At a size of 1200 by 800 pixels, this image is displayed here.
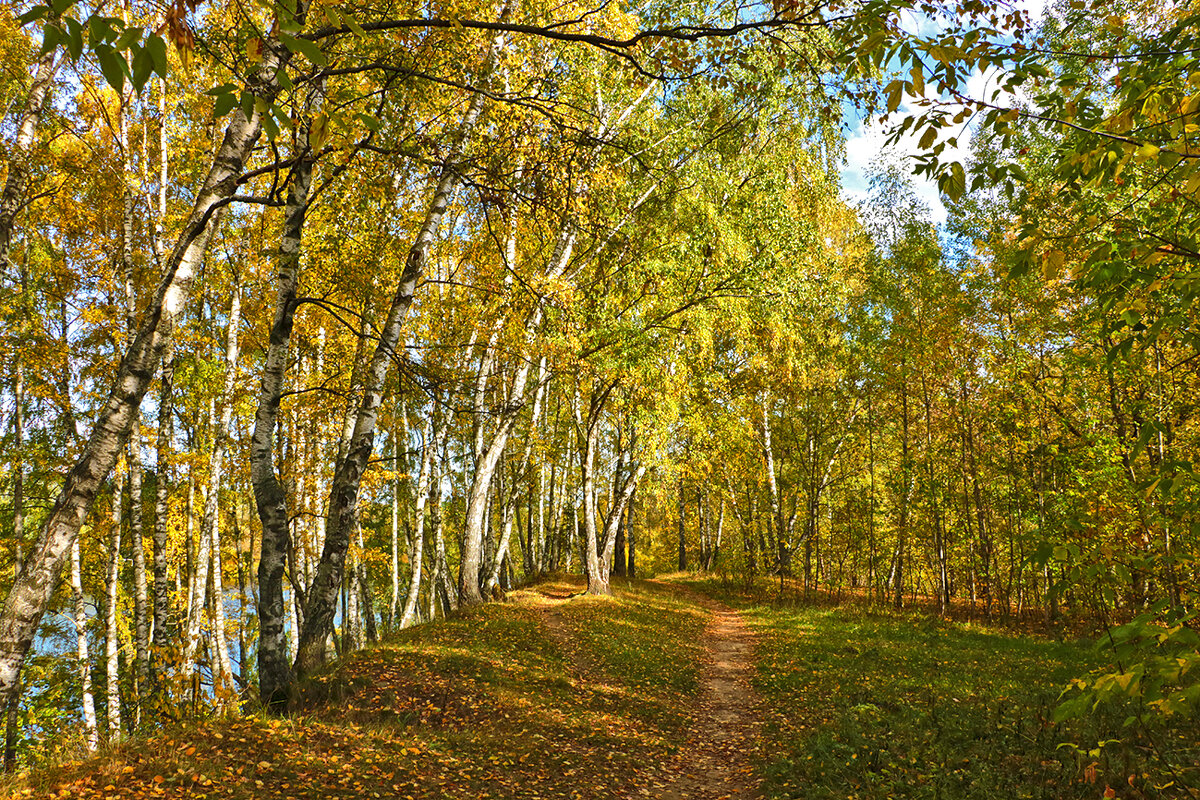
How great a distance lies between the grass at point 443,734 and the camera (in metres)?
4.98

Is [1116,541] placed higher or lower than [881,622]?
higher

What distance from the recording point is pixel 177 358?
1390 cm

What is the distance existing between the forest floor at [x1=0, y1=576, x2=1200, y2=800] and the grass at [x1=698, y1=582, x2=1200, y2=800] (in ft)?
0.10

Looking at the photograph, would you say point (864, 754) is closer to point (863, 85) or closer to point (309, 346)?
point (863, 85)

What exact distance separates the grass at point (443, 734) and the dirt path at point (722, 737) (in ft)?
1.05

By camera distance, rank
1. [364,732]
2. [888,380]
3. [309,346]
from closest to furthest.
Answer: [364,732]
[309,346]
[888,380]

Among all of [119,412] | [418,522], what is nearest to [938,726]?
[119,412]

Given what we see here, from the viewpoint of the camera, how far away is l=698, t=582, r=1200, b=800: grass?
5.51 m

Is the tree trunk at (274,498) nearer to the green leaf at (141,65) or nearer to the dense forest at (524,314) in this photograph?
the dense forest at (524,314)

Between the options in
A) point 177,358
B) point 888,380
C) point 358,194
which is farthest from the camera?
point 888,380

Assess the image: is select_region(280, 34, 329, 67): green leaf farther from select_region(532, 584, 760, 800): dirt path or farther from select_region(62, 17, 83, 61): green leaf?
select_region(532, 584, 760, 800): dirt path

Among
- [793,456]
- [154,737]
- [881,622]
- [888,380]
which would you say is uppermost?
[888,380]

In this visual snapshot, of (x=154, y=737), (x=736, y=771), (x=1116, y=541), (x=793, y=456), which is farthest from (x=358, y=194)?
(x=793, y=456)

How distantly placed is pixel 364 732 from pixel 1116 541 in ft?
44.4
